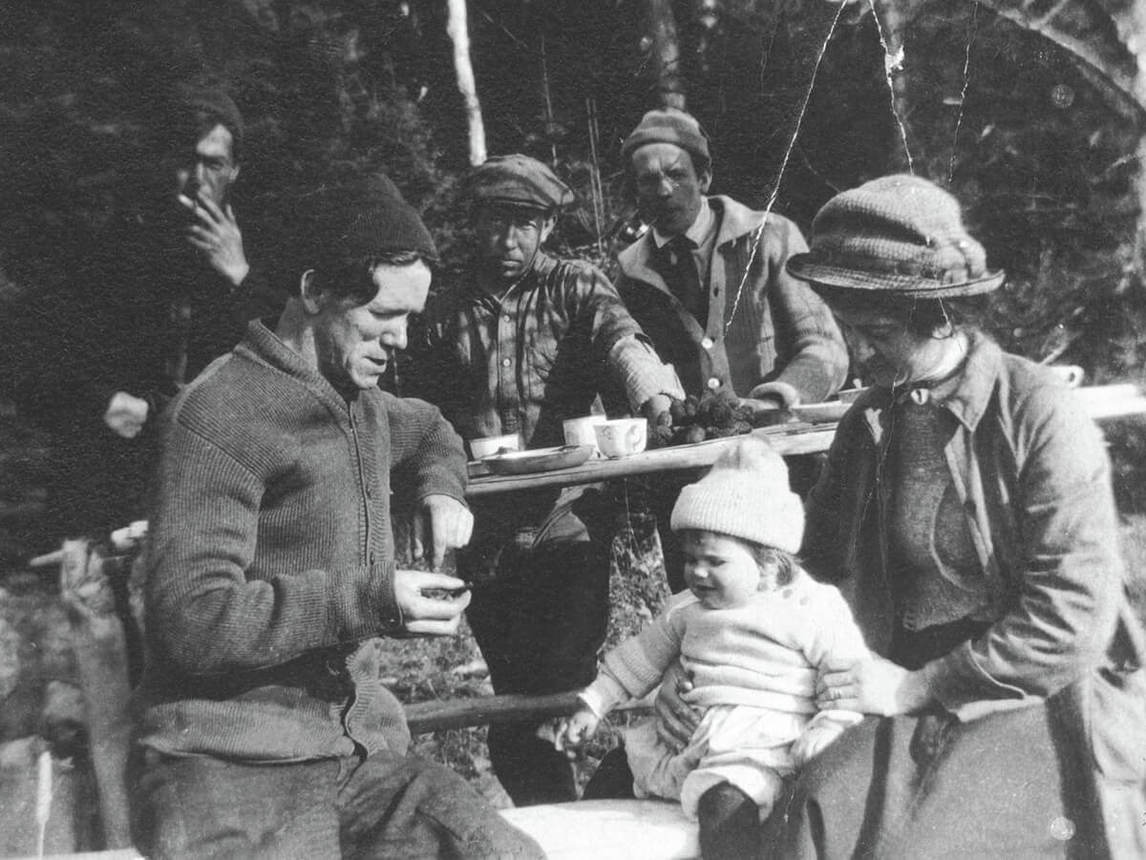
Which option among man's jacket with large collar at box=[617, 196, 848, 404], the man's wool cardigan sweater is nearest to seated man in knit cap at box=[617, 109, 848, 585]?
man's jacket with large collar at box=[617, 196, 848, 404]

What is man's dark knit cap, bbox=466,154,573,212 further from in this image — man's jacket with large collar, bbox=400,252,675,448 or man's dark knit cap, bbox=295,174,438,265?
man's dark knit cap, bbox=295,174,438,265

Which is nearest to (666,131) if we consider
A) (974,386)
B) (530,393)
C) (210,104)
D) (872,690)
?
(530,393)

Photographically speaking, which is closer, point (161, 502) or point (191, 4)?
point (161, 502)

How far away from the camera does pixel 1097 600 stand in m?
2.09

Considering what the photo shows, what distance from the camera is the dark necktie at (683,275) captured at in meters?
3.45

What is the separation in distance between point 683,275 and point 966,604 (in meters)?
1.53

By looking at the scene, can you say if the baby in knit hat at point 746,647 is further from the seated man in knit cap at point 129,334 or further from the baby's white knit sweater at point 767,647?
the seated man in knit cap at point 129,334

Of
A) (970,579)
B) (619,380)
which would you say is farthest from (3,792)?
(970,579)

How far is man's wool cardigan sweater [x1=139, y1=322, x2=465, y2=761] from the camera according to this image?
76.8 inches

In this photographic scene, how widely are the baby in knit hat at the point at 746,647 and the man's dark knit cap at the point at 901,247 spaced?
41 cm

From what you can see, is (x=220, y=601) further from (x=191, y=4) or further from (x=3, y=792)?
(x=191, y=4)

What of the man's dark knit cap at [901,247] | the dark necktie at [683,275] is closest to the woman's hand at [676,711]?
the man's dark knit cap at [901,247]

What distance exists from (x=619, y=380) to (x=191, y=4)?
1.47 meters

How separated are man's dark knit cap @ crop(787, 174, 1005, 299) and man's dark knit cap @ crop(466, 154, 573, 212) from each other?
0.97m
